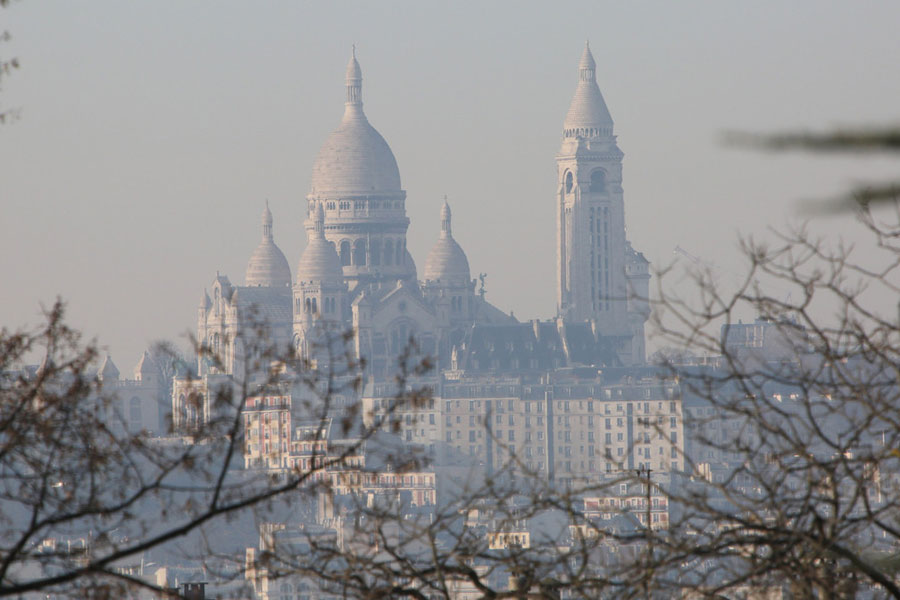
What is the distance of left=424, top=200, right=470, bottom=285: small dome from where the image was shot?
14838cm

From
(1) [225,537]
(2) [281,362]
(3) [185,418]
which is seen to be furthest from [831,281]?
Answer: (1) [225,537]

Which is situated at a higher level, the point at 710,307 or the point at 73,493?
the point at 710,307

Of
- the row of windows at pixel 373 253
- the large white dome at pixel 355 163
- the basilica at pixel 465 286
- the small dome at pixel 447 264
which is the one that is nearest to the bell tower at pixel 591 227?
the basilica at pixel 465 286

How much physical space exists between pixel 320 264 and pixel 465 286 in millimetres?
11526

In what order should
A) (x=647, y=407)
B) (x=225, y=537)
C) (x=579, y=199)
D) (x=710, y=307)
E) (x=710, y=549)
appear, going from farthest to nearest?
(x=579, y=199) < (x=647, y=407) < (x=225, y=537) < (x=710, y=307) < (x=710, y=549)

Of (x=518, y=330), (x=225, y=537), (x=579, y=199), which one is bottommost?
(x=225, y=537)

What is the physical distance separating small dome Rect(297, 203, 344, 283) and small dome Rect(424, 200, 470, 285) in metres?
7.18

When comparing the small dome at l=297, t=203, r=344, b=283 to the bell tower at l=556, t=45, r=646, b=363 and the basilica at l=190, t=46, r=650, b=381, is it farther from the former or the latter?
the bell tower at l=556, t=45, r=646, b=363

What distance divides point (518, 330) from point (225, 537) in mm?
57260

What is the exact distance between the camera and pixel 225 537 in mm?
92500

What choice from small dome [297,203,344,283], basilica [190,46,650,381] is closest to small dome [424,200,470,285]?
basilica [190,46,650,381]

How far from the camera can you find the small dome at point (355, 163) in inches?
6201

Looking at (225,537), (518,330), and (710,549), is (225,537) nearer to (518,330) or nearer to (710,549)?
(518,330)

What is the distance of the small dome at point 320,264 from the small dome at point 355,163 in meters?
9.65
